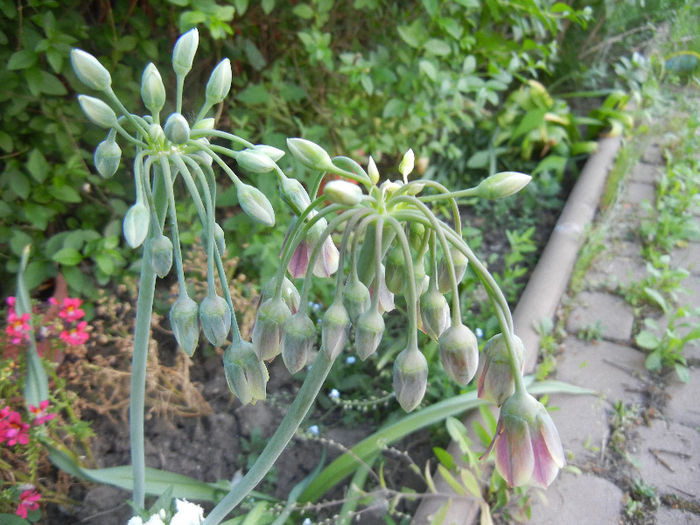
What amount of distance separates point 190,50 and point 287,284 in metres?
0.41

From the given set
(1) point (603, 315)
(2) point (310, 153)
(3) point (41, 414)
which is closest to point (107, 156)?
(2) point (310, 153)

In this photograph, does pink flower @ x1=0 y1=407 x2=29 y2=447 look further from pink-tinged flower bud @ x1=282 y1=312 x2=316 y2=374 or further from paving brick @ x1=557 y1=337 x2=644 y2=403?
paving brick @ x1=557 y1=337 x2=644 y2=403

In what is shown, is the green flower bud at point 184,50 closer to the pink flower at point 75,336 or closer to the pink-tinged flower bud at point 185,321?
the pink-tinged flower bud at point 185,321

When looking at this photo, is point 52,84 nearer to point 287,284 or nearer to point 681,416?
point 287,284

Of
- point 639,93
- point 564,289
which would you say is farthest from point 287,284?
point 639,93

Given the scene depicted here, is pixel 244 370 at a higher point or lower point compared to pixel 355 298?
lower

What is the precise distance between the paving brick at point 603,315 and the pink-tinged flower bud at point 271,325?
6.84ft

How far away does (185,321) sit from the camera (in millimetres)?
922

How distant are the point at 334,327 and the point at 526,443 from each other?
31 cm

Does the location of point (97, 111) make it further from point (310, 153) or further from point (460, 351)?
point (460, 351)

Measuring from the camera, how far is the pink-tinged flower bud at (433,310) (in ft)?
2.72

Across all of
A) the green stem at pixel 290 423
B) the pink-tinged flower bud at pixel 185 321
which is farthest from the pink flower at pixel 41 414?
the pink-tinged flower bud at pixel 185 321

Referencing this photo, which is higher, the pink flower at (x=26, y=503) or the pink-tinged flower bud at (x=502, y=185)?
the pink-tinged flower bud at (x=502, y=185)

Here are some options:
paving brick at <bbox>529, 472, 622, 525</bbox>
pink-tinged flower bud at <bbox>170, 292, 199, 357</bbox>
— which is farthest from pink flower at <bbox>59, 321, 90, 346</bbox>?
paving brick at <bbox>529, 472, 622, 525</bbox>
